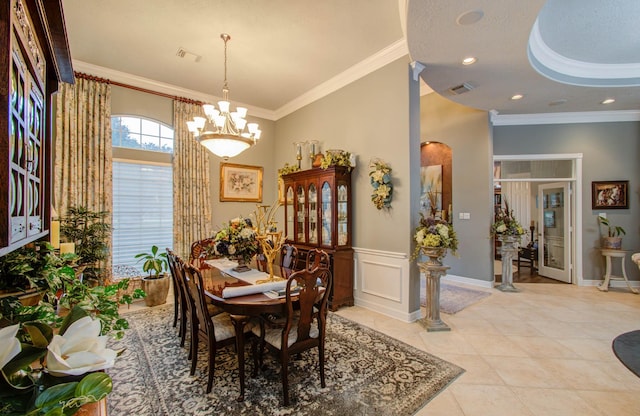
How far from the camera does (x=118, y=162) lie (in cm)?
436

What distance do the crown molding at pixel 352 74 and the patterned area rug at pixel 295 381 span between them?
3.32m

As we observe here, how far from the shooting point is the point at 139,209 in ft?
14.9

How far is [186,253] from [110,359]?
4.45 meters

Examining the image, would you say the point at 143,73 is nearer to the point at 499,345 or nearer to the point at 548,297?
the point at 499,345

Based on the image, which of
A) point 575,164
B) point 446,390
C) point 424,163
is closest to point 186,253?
point 446,390

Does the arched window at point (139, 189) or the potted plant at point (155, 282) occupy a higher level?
the arched window at point (139, 189)

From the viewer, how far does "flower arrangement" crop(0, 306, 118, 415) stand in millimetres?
587

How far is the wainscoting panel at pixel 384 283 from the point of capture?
11.6 ft

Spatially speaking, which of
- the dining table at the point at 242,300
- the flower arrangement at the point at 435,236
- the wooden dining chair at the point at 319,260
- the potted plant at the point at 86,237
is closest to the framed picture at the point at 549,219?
the flower arrangement at the point at 435,236

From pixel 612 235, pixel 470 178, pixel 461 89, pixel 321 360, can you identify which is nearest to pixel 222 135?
pixel 321 360

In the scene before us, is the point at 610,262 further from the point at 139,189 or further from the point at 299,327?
the point at 139,189

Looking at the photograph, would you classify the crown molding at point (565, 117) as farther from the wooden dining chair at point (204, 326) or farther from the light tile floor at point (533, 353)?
the wooden dining chair at point (204, 326)

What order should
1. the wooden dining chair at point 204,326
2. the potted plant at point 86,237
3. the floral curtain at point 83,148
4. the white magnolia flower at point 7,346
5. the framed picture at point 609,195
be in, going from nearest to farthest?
1. the white magnolia flower at point 7,346
2. the wooden dining chair at point 204,326
3. the potted plant at point 86,237
4. the floral curtain at point 83,148
5. the framed picture at point 609,195

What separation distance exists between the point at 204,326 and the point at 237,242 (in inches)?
31.2
